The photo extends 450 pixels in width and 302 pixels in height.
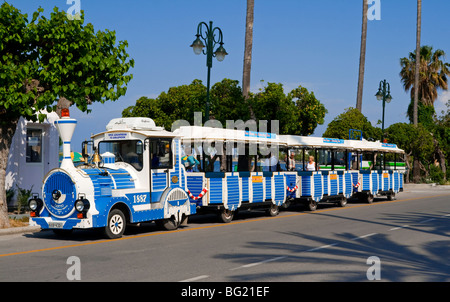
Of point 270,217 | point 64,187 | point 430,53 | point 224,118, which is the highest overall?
point 430,53

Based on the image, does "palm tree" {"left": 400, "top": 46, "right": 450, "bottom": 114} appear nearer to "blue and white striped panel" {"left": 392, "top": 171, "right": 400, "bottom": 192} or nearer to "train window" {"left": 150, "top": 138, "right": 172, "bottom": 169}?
"blue and white striped panel" {"left": 392, "top": 171, "right": 400, "bottom": 192}

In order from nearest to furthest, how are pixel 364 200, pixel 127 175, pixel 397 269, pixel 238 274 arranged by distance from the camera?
pixel 238 274
pixel 397 269
pixel 127 175
pixel 364 200

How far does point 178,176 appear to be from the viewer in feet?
49.2

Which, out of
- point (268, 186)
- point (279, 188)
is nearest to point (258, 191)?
point (268, 186)

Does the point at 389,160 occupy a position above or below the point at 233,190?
above

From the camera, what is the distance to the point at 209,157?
57.2 ft

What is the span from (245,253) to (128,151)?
4.72m

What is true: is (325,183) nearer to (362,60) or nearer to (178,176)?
(178,176)

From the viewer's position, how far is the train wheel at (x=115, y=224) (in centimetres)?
1301

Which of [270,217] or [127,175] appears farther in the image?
[270,217]

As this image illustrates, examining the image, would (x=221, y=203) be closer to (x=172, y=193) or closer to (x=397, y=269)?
(x=172, y=193)

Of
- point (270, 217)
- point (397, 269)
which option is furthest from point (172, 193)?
point (397, 269)

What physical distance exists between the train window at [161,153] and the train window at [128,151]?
30 centimetres
